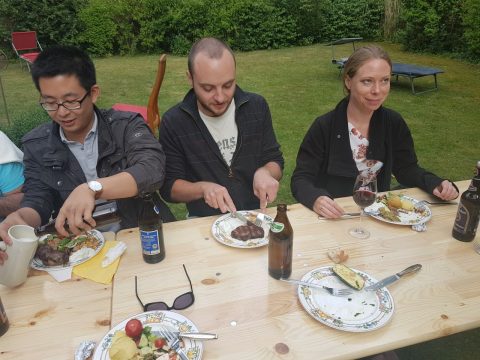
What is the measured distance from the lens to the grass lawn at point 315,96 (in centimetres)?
488

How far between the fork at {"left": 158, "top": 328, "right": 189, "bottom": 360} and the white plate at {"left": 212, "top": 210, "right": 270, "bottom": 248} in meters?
0.54

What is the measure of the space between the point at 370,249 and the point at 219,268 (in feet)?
2.25

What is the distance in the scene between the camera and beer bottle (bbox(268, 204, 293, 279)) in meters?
1.41

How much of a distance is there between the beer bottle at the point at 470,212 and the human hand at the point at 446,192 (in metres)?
0.34

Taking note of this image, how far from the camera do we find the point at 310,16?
1432cm

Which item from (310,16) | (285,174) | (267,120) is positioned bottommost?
(285,174)

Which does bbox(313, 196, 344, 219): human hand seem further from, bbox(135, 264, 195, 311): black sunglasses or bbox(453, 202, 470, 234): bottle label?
bbox(135, 264, 195, 311): black sunglasses

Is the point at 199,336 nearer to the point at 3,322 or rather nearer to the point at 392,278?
the point at 3,322

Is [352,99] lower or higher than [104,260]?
higher

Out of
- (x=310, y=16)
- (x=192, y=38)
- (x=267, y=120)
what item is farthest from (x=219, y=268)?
(x=310, y=16)

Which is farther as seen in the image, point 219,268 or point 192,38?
point 192,38

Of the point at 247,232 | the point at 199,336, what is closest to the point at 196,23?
the point at 247,232

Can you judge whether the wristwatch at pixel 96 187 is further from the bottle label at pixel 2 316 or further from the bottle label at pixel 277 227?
the bottle label at pixel 277 227

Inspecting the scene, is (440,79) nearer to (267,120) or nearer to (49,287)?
(267,120)
